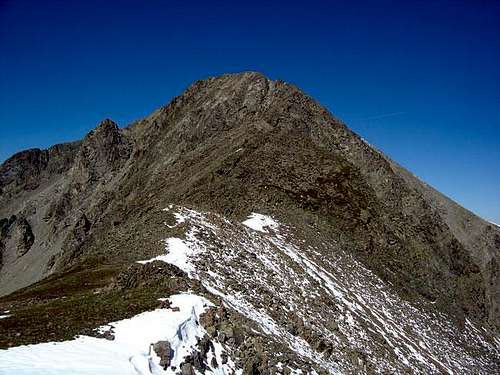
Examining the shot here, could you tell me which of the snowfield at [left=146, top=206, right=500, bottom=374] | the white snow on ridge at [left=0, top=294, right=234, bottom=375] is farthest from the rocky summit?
the snowfield at [left=146, top=206, right=500, bottom=374]

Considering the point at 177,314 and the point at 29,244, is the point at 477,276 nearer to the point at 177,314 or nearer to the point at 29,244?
the point at 177,314

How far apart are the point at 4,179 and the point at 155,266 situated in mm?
158718

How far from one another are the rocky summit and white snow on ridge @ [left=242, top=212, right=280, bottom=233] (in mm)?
179

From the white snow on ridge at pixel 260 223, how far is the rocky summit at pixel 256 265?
179 millimetres

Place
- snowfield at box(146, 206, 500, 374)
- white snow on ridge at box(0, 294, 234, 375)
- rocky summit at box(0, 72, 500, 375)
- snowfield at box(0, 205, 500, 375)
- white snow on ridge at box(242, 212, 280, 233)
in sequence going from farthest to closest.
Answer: white snow on ridge at box(242, 212, 280, 233), snowfield at box(146, 206, 500, 374), rocky summit at box(0, 72, 500, 375), snowfield at box(0, 205, 500, 375), white snow on ridge at box(0, 294, 234, 375)

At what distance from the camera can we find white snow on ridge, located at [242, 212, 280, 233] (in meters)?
43.2

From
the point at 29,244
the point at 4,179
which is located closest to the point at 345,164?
the point at 29,244

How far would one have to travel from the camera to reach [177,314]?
1961cm

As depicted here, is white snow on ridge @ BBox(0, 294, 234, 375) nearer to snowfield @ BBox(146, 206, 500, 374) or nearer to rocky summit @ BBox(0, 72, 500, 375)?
rocky summit @ BBox(0, 72, 500, 375)

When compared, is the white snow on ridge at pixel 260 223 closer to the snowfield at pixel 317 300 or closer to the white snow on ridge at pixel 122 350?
the snowfield at pixel 317 300

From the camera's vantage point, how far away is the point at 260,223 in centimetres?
4462

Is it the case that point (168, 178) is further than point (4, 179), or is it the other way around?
point (4, 179)

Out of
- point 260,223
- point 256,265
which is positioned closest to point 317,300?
point 256,265

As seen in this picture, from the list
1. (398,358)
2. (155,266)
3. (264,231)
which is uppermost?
(264,231)
